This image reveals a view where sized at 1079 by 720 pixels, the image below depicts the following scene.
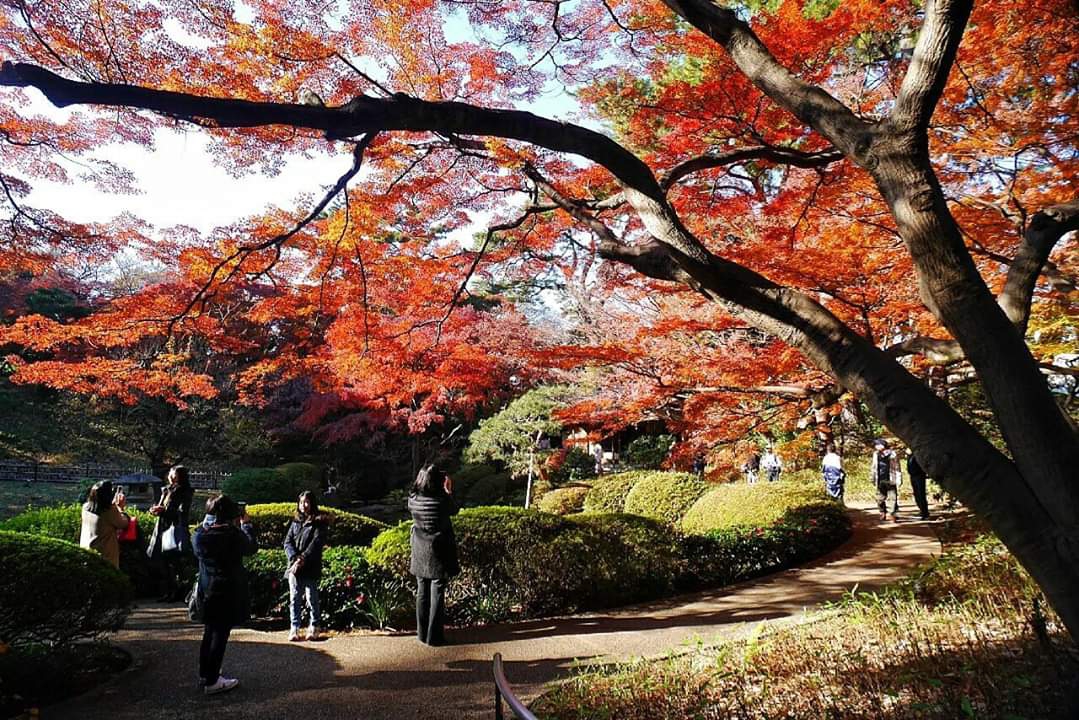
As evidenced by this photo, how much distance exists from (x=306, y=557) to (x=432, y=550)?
43.4 inches

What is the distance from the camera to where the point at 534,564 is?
627 cm

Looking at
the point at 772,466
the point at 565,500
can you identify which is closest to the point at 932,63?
the point at 565,500

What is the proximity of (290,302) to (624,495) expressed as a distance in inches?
298

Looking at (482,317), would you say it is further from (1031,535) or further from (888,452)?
(1031,535)

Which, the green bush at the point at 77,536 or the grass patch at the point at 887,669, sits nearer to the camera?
the grass patch at the point at 887,669

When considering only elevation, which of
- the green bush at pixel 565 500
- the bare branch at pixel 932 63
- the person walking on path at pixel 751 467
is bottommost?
the green bush at pixel 565 500

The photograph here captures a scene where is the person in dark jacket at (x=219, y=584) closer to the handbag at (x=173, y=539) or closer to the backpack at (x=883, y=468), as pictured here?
the handbag at (x=173, y=539)

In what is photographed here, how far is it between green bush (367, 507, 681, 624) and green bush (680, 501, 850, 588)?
29.5 inches

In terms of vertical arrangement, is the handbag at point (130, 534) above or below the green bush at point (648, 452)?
below

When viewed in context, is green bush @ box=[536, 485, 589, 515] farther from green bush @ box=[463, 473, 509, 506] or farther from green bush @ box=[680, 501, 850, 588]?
green bush @ box=[680, 501, 850, 588]

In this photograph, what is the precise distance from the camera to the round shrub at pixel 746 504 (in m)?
9.64

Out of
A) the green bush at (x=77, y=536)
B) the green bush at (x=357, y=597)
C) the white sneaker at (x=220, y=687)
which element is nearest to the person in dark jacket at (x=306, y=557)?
the green bush at (x=357, y=597)

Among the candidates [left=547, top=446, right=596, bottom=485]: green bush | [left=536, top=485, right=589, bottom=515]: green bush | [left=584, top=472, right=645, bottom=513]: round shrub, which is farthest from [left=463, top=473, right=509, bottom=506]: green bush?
[left=584, top=472, right=645, bottom=513]: round shrub

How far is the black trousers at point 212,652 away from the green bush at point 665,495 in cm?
778
